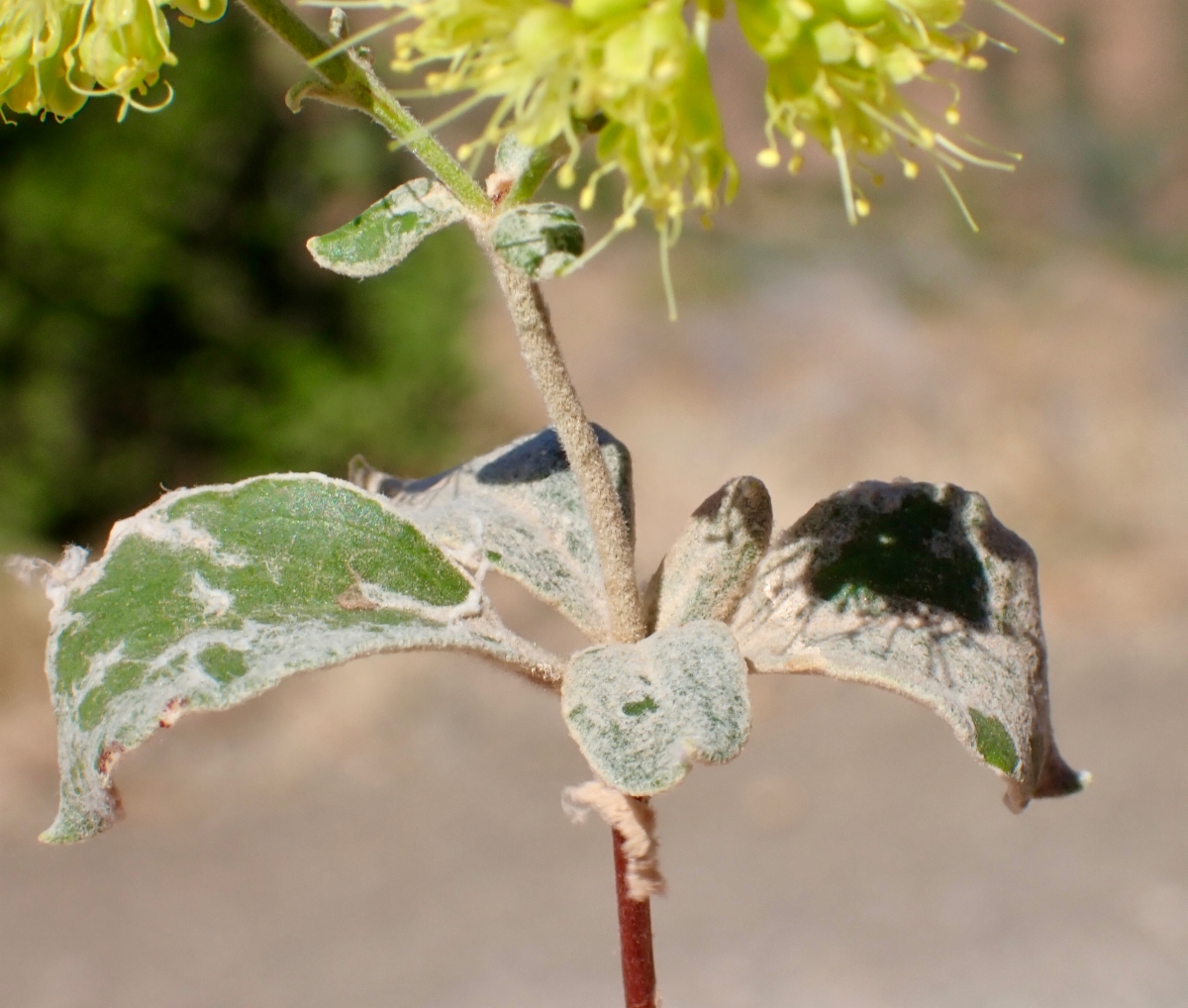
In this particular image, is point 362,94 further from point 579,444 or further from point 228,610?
point 228,610

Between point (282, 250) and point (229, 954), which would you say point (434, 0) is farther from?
point (282, 250)

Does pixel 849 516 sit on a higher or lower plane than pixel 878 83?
lower

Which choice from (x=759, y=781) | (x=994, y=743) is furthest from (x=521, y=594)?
(x=994, y=743)

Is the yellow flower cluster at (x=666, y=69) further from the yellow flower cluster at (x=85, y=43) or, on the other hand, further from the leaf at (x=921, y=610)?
the leaf at (x=921, y=610)

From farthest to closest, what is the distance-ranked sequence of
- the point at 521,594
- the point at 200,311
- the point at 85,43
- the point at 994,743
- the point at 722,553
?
the point at 200,311 → the point at 521,594 → the point at 722,553 → the point at 994,743 → the point at 85,43

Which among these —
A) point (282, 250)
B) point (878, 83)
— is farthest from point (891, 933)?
point (282, 250)

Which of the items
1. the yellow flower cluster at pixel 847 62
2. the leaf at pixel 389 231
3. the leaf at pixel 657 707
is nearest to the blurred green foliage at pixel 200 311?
the leaf at pixel 389 231
